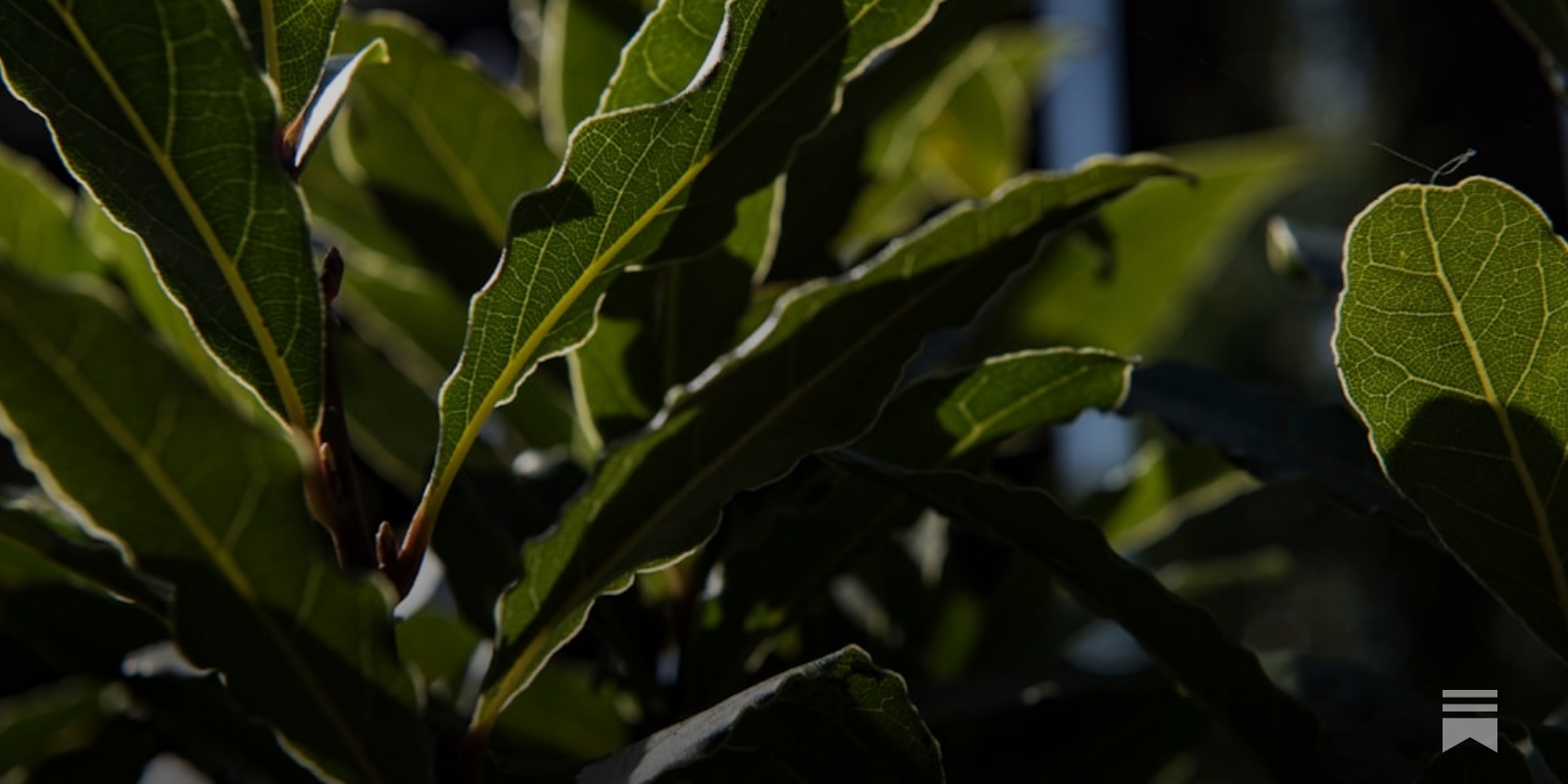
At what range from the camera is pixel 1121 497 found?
117 centimetres

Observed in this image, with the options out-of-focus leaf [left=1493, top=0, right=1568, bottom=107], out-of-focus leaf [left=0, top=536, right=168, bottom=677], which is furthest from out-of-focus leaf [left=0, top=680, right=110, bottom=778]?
out-of-focus leaf [left=1493, top=0, right=1568, bottom=107]

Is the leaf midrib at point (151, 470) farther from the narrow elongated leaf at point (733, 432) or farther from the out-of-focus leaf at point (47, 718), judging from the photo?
the out-of-focus leaf at point (47, 718)

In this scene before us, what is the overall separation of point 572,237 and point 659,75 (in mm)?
94

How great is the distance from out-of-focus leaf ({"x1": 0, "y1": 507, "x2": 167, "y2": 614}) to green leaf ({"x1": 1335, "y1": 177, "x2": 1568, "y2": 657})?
0.53 metres

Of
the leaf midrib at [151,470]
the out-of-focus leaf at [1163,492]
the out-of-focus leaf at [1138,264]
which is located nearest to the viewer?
the leaf midrib at [151,470]

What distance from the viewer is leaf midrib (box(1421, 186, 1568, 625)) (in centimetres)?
64

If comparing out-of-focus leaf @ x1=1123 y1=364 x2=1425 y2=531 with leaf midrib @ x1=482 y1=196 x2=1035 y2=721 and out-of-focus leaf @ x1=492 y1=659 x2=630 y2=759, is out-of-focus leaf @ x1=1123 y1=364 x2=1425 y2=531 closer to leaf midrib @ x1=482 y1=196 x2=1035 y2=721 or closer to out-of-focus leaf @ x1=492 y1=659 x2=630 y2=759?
leaf midrib @ x1=482 y1=196 x2=1035 y2=721

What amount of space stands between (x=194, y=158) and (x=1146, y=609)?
48 centimetres

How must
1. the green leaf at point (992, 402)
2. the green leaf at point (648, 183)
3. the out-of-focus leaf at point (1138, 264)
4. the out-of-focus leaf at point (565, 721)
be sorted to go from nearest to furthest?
the green leaf at point (648, 183) → the green leaf at point (992, 402) → the out-of-focus leaf at point (565, 721) → the out-of-focus leaf at point (1138, 264)

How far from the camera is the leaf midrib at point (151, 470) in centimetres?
55

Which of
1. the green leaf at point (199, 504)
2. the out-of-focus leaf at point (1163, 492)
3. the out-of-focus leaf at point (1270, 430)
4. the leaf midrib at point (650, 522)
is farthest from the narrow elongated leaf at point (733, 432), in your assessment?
the out-of-focus leaf at point (1163, 492)

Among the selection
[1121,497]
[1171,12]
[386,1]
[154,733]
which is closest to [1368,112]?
[1171,12]

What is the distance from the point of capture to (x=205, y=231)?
641 millimetres

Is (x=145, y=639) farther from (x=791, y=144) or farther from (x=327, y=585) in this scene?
(x=791, y=144)
